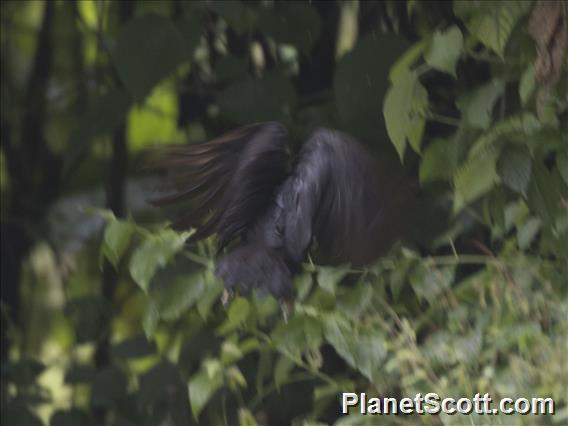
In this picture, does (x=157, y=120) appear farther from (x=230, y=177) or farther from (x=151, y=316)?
(x=230, y=177)

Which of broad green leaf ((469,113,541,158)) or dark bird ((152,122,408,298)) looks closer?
dark bird ((152,122,408,298))

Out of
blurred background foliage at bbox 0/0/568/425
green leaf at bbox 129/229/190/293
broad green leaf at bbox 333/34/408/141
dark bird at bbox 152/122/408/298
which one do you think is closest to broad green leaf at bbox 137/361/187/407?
blurred background foliage at bbox 0/0/568/425

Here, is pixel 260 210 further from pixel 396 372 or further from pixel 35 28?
pixel 35 28

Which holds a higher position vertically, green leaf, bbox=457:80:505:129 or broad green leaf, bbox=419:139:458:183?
green leaf, bbox=457:80:505:129

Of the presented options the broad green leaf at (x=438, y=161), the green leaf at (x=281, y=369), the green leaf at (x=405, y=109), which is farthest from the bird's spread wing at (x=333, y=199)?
the green leaf at (x=281, y=369)

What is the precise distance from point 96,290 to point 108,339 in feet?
0.31

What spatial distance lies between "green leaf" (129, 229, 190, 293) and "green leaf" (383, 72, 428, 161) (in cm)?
25

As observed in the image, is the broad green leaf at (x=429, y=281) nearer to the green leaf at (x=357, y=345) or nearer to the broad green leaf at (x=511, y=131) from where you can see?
the green leaf at (x=357, y=345)

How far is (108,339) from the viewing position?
4.85ft


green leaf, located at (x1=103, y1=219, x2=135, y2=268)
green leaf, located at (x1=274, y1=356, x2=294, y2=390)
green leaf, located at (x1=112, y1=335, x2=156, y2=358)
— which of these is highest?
green leaf, located at (x1=103, y1=219, x2=135, y2=268)

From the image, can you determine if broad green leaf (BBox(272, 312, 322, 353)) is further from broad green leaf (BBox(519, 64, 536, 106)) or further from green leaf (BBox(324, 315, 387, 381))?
broad green leaf (BBox(519, 64, 536, 106))

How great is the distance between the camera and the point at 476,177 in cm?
87

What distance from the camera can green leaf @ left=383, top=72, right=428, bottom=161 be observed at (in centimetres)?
85

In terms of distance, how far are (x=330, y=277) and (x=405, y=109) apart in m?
0.21
